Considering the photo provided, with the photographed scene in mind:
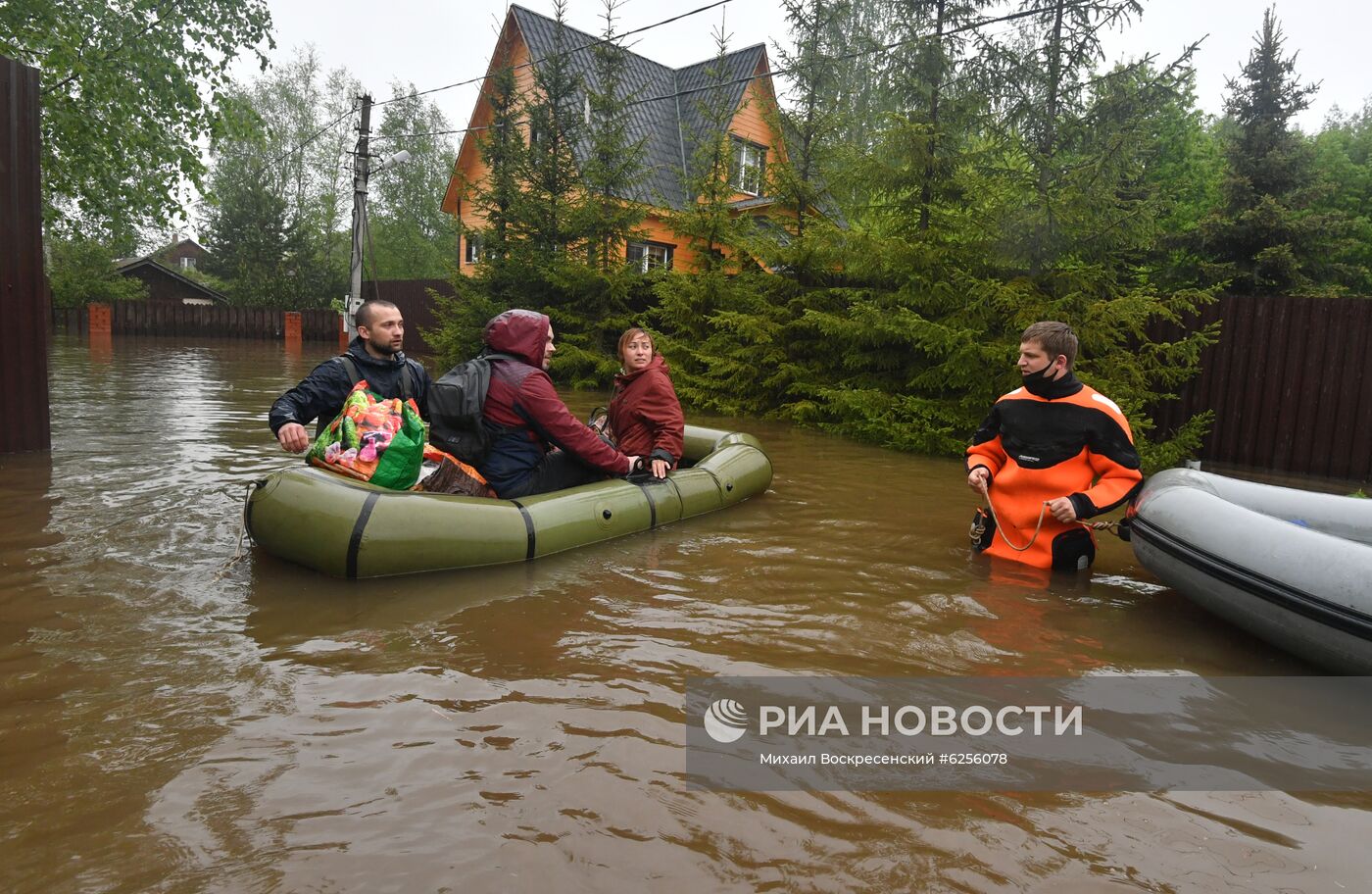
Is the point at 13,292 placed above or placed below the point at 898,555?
above

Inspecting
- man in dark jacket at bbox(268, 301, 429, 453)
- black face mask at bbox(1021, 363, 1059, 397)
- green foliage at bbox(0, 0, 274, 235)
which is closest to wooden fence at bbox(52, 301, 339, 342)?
green foliage at bbox(0, 0, 274, 235)

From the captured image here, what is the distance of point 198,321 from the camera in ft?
94.2

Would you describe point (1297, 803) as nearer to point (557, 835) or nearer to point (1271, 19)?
point (557, 835)

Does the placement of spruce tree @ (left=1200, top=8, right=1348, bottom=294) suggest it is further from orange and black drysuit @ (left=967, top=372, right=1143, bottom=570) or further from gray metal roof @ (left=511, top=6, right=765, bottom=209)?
orange and black drysuit @ (left=967, top=372, right=1143, bottom=570)

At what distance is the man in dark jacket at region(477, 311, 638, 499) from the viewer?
5.05 metres

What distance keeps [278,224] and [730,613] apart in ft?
112

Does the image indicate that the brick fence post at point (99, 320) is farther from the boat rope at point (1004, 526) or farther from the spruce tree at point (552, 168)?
the boat rope at point (1004, 526)

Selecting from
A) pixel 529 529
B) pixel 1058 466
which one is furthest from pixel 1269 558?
pixel 529 529

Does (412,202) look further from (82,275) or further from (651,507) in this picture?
(651,507)

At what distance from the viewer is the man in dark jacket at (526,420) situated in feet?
16.6

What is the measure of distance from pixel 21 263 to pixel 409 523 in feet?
16.5

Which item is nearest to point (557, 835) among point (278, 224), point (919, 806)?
point (919, 806)

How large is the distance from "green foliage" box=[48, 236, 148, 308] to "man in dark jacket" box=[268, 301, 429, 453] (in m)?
30.3

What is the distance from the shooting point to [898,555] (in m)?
5.37
